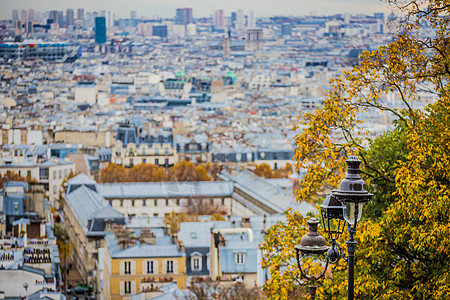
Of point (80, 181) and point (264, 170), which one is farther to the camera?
point (264, 170)

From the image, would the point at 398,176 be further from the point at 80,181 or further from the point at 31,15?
the point at 31,15

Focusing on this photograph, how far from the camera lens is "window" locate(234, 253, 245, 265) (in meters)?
29.7

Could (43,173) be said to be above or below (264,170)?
above

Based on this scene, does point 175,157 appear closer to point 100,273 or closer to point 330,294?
point 100,273

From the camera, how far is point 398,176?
11.2 metres

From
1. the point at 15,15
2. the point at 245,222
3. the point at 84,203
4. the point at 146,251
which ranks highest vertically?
the point at 15,15

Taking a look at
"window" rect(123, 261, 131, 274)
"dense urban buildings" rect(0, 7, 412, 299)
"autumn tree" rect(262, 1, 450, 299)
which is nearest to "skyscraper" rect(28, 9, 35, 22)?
"dense urban buildings" rect(0, 7, 412, 299)

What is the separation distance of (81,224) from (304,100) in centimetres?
12771

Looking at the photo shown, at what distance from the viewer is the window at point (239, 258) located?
97.3ft

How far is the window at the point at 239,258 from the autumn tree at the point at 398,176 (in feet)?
52.5

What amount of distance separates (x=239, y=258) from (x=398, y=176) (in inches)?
742

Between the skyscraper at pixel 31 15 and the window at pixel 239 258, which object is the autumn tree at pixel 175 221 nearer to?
the window at pixel 239 258

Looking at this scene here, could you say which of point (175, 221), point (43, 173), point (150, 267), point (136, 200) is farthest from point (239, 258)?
point (43, 173)

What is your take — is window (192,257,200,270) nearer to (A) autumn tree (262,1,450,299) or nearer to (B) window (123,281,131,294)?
(B) window (123,281,131,294)
